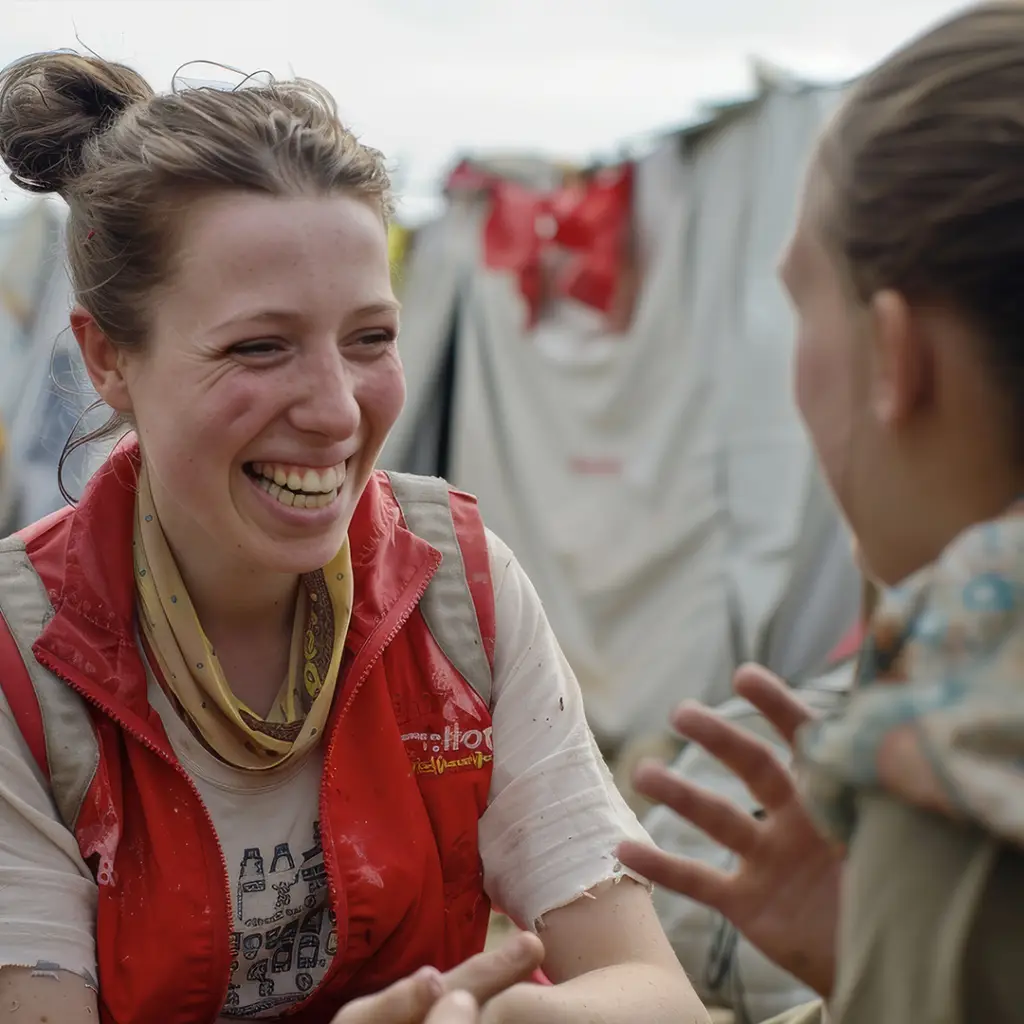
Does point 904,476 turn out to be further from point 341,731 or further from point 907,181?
point 341,731

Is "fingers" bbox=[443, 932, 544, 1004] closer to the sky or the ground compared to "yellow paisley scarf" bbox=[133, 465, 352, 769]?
closer to the ground

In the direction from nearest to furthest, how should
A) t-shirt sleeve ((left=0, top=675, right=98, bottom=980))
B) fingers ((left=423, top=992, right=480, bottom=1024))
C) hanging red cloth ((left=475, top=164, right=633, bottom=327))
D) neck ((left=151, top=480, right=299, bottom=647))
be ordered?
1. fingers ((left=423, top=992, right=480, bottom=1024))
2. t-shirt sleeve ((left=0, top=675, right=98, bottom=980))
3. neck ((left=151, top=480, right=299, bottom=647))
4. hanging red cloth ((left=475, top=164, right=633, bottom=327))

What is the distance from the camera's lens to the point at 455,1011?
1.14 metres

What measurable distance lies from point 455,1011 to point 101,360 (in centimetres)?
92

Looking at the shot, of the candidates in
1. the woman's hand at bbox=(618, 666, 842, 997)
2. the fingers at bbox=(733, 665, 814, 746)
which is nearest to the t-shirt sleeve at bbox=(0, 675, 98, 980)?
the woman's hand at bbox=(618, 666, 842, 997)

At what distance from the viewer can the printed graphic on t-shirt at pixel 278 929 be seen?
58.0 inches

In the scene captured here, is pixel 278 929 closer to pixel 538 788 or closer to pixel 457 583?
pixel 538 788

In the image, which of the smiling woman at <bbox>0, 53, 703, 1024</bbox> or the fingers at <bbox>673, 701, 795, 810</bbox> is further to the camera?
the smiling woman at <bbox>0, 53, 703, 1024</bbox>

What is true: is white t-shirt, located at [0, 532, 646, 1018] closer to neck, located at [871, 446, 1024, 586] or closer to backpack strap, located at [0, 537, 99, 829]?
backpack strap, located at [0, 537, 99, 829]

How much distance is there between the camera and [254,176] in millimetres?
1480

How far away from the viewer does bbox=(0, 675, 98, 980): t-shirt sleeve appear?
135cm

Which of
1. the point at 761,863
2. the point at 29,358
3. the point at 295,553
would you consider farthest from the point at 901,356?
the point at 29,358

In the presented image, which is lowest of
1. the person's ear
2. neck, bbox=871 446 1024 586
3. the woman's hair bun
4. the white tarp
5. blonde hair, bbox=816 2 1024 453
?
the white tarp

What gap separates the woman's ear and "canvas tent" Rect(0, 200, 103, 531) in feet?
11.4
